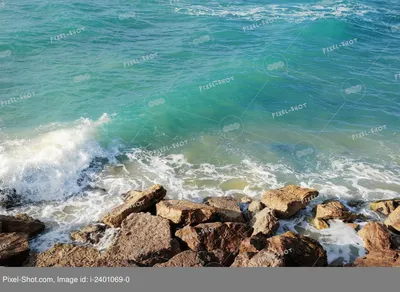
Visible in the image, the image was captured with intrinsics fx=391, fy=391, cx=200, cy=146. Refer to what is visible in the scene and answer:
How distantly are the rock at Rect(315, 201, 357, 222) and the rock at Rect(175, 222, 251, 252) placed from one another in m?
3.14

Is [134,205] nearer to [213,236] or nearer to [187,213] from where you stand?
[187,213]

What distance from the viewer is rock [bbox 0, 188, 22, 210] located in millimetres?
13648

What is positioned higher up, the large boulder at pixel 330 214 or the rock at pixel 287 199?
the rock at pixel 287 199

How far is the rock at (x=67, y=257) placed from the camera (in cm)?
1019

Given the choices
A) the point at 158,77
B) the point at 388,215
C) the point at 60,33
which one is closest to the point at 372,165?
the point at 388,215

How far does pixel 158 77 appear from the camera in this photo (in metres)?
22.8

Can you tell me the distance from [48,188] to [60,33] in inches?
608

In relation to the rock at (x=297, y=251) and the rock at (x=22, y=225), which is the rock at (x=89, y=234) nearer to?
the rock at (x=22, y=225)

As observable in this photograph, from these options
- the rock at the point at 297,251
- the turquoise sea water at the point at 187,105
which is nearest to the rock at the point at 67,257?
the turquoise sea water at the point at 187,105

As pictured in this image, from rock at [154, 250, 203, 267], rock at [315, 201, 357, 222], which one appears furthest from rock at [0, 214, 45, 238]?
rock at [315, 201, 357, 222]

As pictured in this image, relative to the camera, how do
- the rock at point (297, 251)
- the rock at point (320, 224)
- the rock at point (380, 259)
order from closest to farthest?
1. the rock at point (297, 251)
2. the rock at point (380, 259)
3. the rock at point (320, 224)

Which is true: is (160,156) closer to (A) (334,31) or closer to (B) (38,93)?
(B) (38,93)

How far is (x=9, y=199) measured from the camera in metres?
13.9

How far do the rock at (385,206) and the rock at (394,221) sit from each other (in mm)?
760
